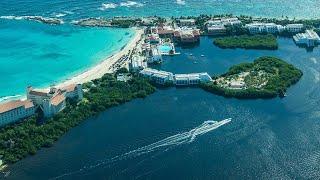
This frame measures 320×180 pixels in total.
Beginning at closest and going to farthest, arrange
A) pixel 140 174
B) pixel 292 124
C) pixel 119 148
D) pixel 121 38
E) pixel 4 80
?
pixel 140 174 < pixel 119 148 < pixel 292 124 < pixel 4 80 < pixel 121 38

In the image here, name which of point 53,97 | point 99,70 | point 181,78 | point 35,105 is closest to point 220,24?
point 181,78

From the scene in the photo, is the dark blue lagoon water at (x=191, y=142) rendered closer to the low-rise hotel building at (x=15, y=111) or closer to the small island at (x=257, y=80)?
the small island at (x=257, y=80)

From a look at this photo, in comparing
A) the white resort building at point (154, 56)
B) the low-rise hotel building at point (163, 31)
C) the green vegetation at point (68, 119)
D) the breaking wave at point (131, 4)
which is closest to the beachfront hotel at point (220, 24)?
the low-rise hotel building at point (163, 31)

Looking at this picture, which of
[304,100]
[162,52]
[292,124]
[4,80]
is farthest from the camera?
[162,52]

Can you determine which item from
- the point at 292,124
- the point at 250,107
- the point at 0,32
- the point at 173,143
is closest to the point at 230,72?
the point at 250,107

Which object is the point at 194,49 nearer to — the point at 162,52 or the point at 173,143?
the point at 162,52

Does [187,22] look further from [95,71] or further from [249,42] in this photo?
[95,71]

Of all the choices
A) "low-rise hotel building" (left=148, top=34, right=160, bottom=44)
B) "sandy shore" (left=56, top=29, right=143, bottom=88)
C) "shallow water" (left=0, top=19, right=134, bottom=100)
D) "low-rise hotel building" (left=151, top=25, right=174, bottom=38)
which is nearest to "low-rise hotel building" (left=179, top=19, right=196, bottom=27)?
"low-rise hotel building" (left=151, top=25, right=174, bottom=38)

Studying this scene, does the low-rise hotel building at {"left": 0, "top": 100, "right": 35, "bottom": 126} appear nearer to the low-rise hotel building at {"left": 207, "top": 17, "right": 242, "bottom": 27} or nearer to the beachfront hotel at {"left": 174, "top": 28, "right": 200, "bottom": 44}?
the beachfront hotel at {"left": 174, "top": 28, "right": 200, "bottom": 44}
